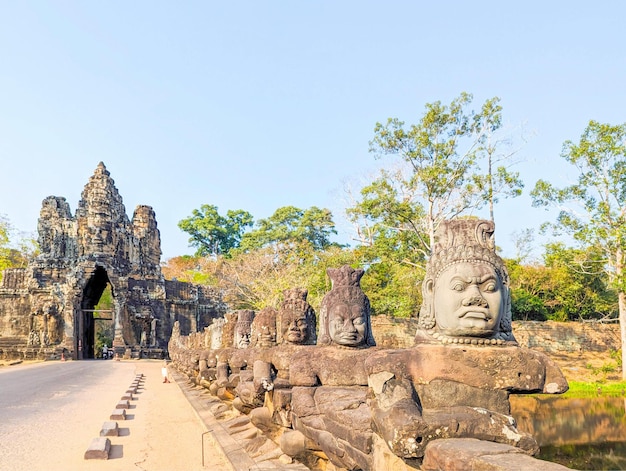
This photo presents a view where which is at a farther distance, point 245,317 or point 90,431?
point 245,317

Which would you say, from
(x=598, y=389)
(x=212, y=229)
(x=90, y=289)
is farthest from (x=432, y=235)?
(x=212, y=229)

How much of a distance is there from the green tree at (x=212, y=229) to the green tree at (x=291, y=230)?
7.34m

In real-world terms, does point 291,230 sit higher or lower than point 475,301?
higher

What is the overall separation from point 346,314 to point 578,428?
34.6ft

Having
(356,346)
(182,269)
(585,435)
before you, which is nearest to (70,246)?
(182,269)

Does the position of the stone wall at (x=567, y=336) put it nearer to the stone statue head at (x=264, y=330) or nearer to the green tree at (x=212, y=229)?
the stone statue head at (x=264, y=330)

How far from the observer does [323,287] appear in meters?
23.6

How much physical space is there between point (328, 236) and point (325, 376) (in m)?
39.6

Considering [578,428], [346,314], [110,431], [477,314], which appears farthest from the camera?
[578,428]

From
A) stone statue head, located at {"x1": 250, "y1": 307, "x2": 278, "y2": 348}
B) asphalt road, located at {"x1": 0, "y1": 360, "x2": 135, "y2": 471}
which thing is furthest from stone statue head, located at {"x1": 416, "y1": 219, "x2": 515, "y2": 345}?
asphalt road, located at {"x1": 0, "y1": 360, "x2": 135, "y2": 471}

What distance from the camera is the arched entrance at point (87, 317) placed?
2984 cm

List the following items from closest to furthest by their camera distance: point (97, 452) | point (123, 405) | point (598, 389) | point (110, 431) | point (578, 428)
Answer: point (97, 452) → point (110, 431) → point (123, 405) → point (578, 428) → point (598, 389)

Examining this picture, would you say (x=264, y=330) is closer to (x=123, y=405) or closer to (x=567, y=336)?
(x=123, y=405)

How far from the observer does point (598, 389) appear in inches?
727
